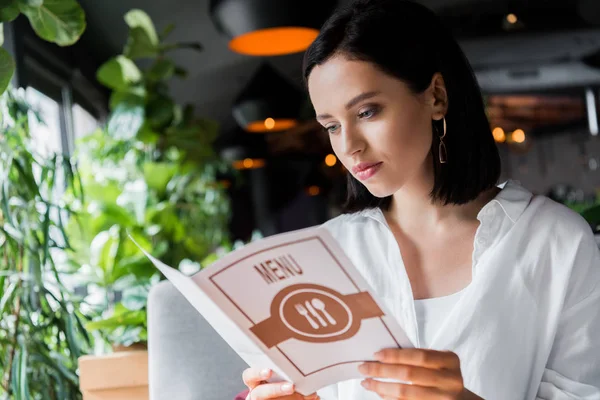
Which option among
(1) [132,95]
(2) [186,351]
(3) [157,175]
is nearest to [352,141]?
(2) [186,351]

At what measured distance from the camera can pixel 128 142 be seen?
430cm

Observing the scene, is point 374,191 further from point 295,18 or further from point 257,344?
point 295,18

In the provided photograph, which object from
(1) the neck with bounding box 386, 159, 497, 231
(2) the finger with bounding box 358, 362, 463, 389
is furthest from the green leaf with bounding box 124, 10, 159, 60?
(2) the finger with bounding box 358, 362, 463, 389

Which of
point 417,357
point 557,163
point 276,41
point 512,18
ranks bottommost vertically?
point 417,357

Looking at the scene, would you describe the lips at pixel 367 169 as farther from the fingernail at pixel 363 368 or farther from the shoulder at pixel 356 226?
the fingernail at pixel 363 368

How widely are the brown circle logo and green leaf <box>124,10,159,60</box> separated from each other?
3.55 m

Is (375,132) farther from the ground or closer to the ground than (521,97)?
closer to the ground

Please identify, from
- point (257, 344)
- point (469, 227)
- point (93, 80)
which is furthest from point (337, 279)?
point (93, 80)

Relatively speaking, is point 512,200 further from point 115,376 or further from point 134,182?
point 134,182

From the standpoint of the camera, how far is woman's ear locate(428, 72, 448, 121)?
157cm

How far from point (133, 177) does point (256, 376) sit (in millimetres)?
3227

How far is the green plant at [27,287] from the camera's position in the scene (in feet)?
6.98

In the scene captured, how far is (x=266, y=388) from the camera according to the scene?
1296 mm

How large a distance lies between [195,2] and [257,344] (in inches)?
207
